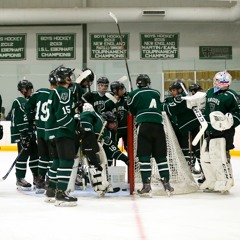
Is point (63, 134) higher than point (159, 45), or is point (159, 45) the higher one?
A: point (159, 45)

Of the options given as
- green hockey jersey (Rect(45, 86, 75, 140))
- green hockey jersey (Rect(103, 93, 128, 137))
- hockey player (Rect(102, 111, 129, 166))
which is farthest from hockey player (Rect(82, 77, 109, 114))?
green hockey jersey (Rect(45, 86, 75, 140))

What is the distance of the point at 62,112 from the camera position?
448 cm

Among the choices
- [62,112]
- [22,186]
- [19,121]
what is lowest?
[22,186]

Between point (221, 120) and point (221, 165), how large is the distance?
0.42 metres

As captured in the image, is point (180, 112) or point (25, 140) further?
point (180, 112)

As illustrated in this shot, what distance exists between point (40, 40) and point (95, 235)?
36.1 feet

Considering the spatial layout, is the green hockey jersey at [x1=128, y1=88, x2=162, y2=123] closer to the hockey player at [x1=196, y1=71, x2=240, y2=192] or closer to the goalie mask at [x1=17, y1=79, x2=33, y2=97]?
the hockey player at [x1=196, y1=71, x2=240, y2=192]

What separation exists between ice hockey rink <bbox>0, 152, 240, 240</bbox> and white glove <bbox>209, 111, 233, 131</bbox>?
0.64 m

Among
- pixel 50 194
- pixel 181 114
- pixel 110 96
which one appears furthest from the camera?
pixel 181 114

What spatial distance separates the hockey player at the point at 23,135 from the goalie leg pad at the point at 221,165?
5.85 feet

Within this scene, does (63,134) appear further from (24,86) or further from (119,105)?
(119,105)

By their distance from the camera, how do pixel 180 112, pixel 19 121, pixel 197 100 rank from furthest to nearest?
pixel 180 112, pixel 19 121, pixel 197 100

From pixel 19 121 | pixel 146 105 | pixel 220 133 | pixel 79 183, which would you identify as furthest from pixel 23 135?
pixel 220 133

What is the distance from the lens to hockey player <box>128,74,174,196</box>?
201 inches
